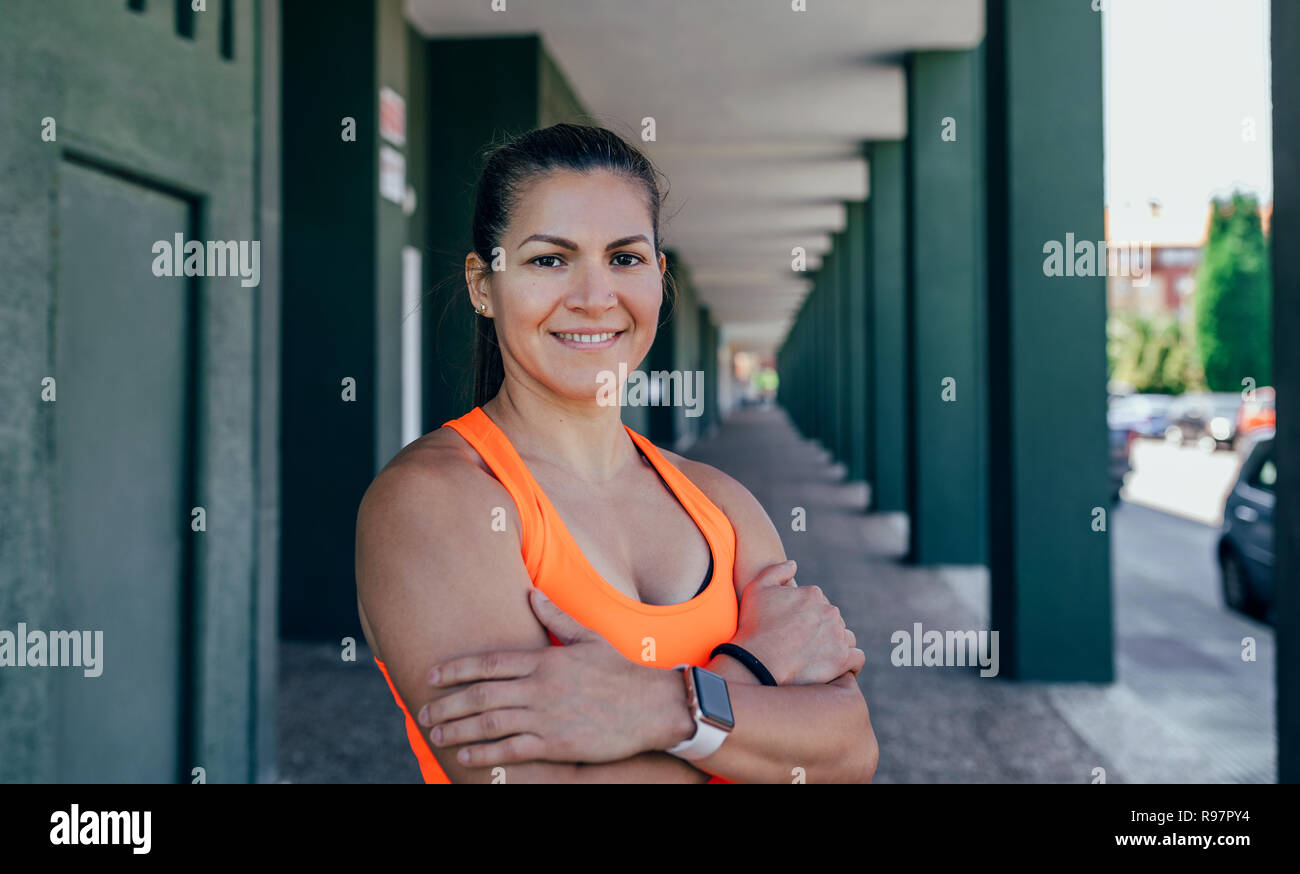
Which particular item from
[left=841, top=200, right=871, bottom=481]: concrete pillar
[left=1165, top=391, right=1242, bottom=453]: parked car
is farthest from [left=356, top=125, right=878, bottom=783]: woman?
[left=1165, top=391, right=1242, bottom=453]: parked car

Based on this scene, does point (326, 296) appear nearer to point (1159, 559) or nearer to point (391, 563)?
point (391, 563)

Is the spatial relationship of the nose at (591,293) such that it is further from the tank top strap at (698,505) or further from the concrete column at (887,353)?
the concrete column at (887,353)

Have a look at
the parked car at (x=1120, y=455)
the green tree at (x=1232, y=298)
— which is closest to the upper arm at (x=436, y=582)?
the parked car at (x=1120, y=455)

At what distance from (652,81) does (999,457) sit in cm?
443

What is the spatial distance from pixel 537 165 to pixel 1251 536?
6120mm

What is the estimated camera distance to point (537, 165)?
1331 millimetres

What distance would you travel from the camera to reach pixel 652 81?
8.00 metres

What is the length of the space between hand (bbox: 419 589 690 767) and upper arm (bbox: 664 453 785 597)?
0.32 meters

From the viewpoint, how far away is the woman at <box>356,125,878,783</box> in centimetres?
110

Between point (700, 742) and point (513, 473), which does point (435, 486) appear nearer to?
point (513, 473)

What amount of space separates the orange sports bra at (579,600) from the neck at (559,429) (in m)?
0.05

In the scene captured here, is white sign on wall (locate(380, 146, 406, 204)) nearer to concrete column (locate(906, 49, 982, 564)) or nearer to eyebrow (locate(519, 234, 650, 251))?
concrete column (locate(906, 49, 982, 564))

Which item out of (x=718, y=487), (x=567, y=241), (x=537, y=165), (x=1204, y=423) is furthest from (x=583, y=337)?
(x=1204, y=423)
